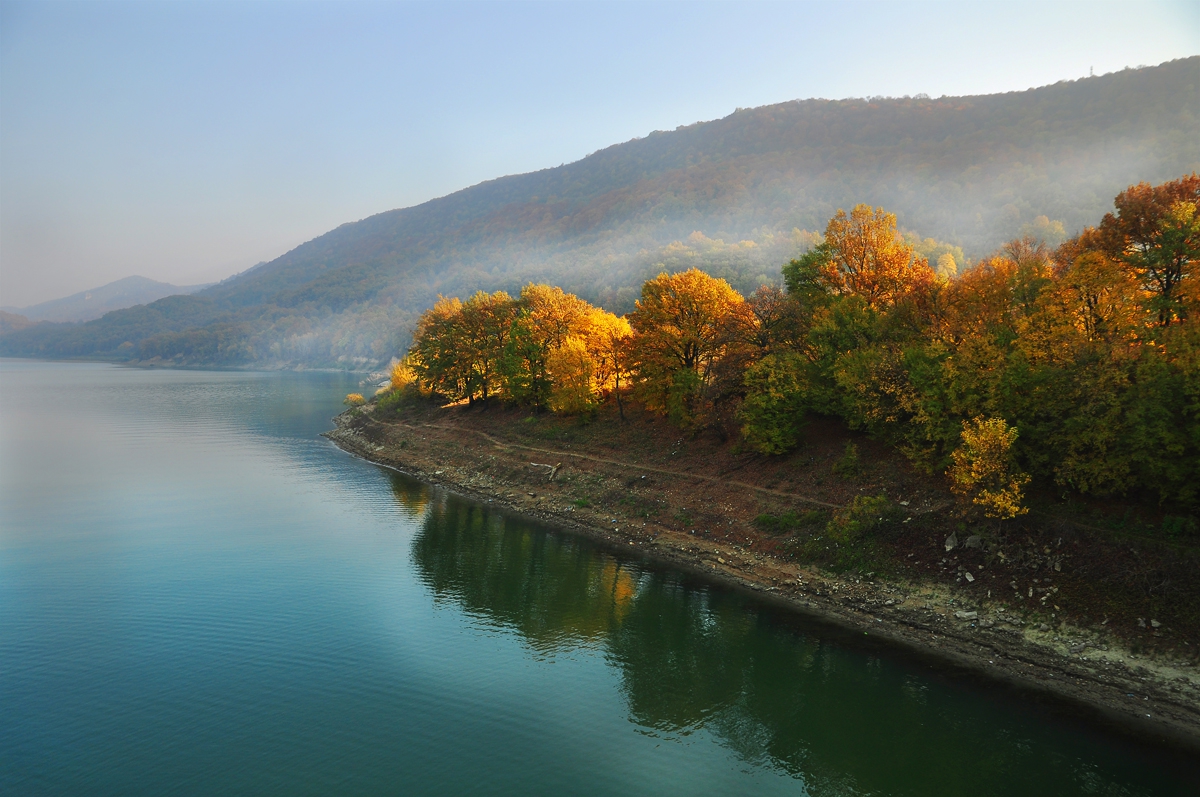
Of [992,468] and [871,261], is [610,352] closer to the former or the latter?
[871,261]

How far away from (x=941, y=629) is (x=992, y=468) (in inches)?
283

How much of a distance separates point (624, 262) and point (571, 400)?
432 feet

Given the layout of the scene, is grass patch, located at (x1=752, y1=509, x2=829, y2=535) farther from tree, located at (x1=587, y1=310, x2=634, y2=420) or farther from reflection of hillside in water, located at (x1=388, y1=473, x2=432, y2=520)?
reflection of hillside in water, located at (x1=388, y1=473, x2=432, y2=520)

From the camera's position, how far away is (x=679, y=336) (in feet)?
166

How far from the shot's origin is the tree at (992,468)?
90.5 feet

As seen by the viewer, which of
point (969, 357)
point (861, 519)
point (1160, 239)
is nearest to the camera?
point (1160, 239)

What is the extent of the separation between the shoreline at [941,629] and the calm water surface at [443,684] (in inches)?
→ 57.9

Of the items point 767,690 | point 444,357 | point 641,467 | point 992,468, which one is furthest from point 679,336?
point 444,357

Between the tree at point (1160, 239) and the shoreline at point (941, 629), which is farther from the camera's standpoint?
the tree at point (1160, 239)

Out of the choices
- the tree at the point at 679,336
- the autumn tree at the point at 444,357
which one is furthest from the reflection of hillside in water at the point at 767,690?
the autumn tree at the point at 444,357

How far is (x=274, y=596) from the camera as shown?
30.4 m

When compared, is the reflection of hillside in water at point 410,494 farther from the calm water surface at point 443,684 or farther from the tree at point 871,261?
the tree at point 871,261

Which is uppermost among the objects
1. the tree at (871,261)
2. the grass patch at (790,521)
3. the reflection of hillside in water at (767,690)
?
the tree at (871,261)

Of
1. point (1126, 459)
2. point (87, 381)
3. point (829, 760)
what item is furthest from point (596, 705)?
point (87, 381)
